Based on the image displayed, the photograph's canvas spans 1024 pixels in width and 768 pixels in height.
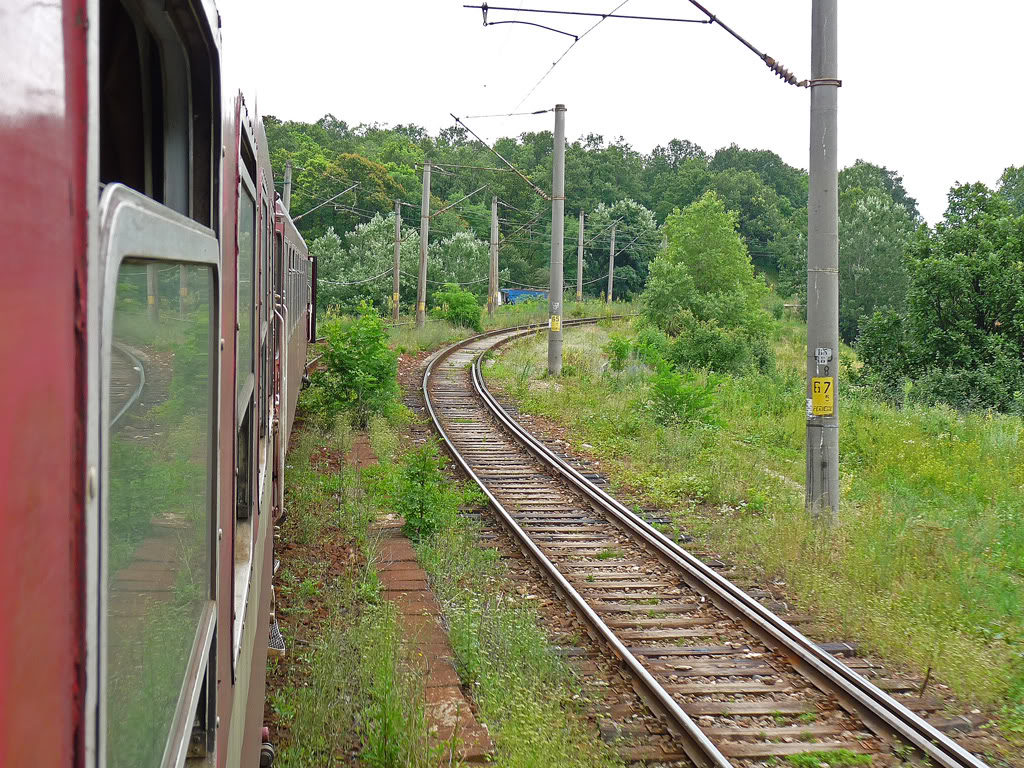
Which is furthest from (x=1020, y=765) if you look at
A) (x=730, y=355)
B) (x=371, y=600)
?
(x=730, y=355)

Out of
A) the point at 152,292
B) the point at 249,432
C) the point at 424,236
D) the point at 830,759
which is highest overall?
the point at 424,236

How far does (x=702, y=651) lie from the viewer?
278 inches

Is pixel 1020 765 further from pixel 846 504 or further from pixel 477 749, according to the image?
pixel 846 504

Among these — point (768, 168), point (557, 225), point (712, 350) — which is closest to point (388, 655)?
point (557, 225)

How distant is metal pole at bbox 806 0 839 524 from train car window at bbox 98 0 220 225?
816cm

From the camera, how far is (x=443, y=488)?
37.0ft

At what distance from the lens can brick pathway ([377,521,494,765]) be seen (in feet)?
17.6

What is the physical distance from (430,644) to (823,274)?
5.48 metres

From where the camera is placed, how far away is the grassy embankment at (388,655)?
5188mm

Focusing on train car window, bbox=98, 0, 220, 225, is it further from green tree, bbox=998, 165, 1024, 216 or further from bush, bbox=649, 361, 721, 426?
green tree, bbox=998, 165, 1024, 216

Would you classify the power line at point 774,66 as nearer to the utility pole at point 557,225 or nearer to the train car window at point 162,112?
the train car window at point 162,112

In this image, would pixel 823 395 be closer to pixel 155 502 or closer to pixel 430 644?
pixel 430 644

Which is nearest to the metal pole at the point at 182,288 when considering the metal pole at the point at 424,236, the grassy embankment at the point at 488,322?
the grassy embankment at the point at 488,322

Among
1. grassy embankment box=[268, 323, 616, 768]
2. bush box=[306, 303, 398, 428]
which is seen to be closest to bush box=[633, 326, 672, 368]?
bush box=[306, 303, 398, 428]
